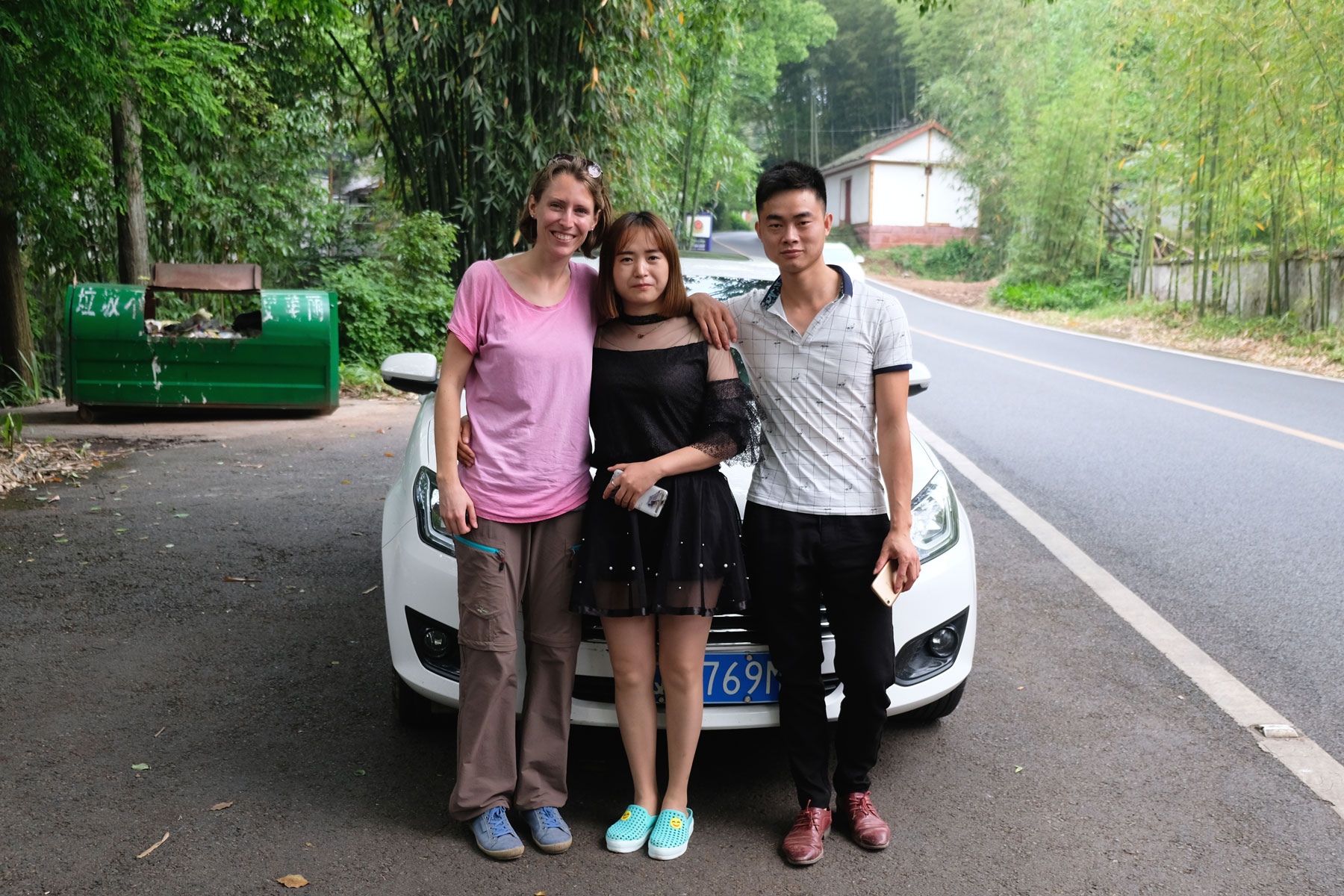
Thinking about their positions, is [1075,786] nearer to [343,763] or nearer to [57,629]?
[343,763]

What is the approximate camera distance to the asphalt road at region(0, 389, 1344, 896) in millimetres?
2621

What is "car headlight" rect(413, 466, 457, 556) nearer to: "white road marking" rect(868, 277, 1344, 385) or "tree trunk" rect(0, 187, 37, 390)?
"white road marking" rect(868, 277, 1344, 385)

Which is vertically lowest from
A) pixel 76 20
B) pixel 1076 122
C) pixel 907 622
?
pixel 907 622

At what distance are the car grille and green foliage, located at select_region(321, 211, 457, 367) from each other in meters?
9.80

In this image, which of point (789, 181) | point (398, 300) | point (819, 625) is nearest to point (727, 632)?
point (819, 625)

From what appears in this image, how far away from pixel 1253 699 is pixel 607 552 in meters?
2.33

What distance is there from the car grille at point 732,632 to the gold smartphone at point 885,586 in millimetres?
232

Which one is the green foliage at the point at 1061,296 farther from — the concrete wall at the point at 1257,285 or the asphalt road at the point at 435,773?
the asphalt road at the point at 435,773

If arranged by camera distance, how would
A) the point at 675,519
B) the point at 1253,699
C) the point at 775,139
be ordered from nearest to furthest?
the point at 675,519 → the point at 1253,699 → the point at 775,139

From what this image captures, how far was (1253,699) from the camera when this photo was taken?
3654mm

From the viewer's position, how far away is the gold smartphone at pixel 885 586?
267 centimetres

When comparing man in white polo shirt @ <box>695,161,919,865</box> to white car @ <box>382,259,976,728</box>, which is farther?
white car @ <box>382,259,976,728</box>

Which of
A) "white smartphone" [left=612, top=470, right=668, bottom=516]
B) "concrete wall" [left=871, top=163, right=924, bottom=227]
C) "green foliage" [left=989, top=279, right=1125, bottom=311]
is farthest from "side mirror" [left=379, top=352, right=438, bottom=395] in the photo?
"concrete wall" [left=871, top=163, right=924, bottom=227]

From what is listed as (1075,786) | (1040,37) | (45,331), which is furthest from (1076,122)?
(1075,786)
